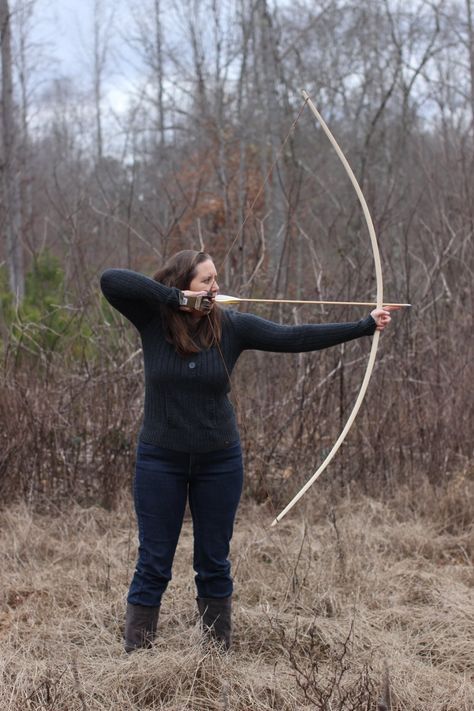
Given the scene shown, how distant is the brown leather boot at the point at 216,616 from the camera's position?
311 cm

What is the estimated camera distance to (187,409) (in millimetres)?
2898

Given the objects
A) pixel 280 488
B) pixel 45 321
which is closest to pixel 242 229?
pixel 280 488

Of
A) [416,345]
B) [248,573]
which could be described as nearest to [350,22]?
[416,345]

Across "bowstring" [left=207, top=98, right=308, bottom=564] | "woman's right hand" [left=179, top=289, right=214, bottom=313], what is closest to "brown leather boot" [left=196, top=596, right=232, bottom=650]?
"bowstring" [left=207, top=98, right=308, bottom=564]

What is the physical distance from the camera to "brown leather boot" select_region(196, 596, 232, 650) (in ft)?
10.2

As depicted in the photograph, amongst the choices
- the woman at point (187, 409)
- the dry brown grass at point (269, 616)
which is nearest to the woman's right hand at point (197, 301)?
the woman at point (187, 409)

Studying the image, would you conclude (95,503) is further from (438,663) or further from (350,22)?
(350,22)

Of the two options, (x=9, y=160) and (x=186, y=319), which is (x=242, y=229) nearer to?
(x=186, y=319)

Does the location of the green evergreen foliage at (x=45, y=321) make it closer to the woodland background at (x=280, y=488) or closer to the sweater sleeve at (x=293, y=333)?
the woodland background at (x=280, y=488)

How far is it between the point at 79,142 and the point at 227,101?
1335 centimetres

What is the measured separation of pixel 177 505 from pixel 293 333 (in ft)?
2.47

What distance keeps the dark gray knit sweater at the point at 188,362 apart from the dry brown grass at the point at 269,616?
0.80 metres

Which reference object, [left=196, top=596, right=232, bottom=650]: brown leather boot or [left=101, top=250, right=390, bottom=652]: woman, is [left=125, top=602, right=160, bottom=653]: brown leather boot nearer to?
[left=101, top=250, right=390, bottom=652]: woman

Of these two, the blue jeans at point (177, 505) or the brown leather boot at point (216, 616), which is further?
the brown leather boot at point (216, 616)
